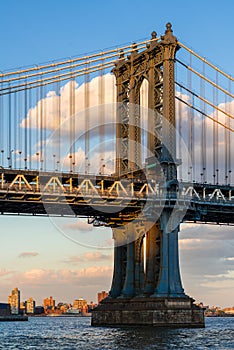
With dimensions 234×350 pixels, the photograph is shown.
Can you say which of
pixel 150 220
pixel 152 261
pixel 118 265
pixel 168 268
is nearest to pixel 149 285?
pixel 152 261

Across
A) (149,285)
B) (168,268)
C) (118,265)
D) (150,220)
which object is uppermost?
(150,220)

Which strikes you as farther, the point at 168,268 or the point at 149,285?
the point at 149,285

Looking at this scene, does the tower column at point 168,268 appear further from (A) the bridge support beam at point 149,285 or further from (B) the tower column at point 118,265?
(B) the tower column at point 118,265

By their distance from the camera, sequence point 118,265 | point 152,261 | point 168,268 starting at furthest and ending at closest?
1. point 118,265
2. point 152,261
3. point 168,268

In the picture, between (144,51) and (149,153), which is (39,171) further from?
(144,51)

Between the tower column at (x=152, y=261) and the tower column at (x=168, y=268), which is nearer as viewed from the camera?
the tower column at (x=168, y=268)

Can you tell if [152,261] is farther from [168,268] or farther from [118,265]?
[118,265]


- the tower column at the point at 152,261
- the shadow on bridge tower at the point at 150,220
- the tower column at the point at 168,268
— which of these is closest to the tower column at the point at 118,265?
the shadow on bridge tower at the point at 150,220

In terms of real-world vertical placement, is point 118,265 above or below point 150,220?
below

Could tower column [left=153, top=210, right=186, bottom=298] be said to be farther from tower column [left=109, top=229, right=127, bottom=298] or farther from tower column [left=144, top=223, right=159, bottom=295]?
tower column [left=109, top=229, right=127, bottom=298]
